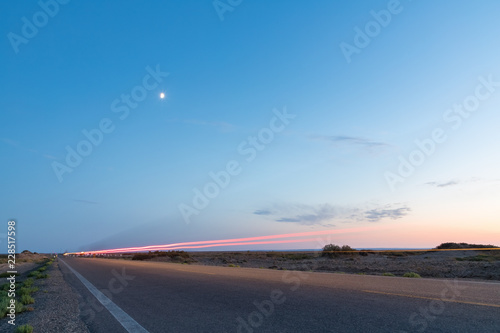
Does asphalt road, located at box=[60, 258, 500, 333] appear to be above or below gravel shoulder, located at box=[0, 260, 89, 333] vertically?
above

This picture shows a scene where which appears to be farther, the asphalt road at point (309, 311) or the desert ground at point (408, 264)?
the desert ground at point (408, 264)

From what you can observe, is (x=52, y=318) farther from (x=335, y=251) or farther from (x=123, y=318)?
(x=335, y=251)

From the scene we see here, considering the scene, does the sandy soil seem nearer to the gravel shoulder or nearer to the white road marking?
the white road marking

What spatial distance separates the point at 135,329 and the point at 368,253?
162 feet

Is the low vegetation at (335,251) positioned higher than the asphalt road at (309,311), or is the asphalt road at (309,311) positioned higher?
the asphalt road at (309,311)

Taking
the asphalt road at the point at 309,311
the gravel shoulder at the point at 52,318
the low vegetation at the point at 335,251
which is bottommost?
the low vegetation at the point at 335,251

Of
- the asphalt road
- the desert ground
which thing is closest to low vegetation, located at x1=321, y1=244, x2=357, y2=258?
the desert ground

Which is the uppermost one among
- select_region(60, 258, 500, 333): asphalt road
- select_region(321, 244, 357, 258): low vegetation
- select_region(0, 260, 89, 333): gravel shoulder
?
select_region(60, 258, 500, 333): asphalt road

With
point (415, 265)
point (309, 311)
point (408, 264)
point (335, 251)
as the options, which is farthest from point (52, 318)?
point (335, 251)

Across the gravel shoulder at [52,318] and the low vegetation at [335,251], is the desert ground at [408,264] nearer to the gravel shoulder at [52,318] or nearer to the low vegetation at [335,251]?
the low vegetation at [335,251]

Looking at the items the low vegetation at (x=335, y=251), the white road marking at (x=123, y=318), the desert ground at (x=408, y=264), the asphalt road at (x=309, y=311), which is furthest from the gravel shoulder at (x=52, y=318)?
the low vegetation at (x=335, y=251)

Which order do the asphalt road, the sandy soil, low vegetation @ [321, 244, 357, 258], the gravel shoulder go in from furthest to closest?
low vegetation @ [321, 244, 357, 258]
the sandy soil
the gravel shoulder
the asphalt road

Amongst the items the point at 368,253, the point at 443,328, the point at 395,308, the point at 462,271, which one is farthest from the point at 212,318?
the point at 368,253

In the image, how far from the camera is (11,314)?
8844mm
